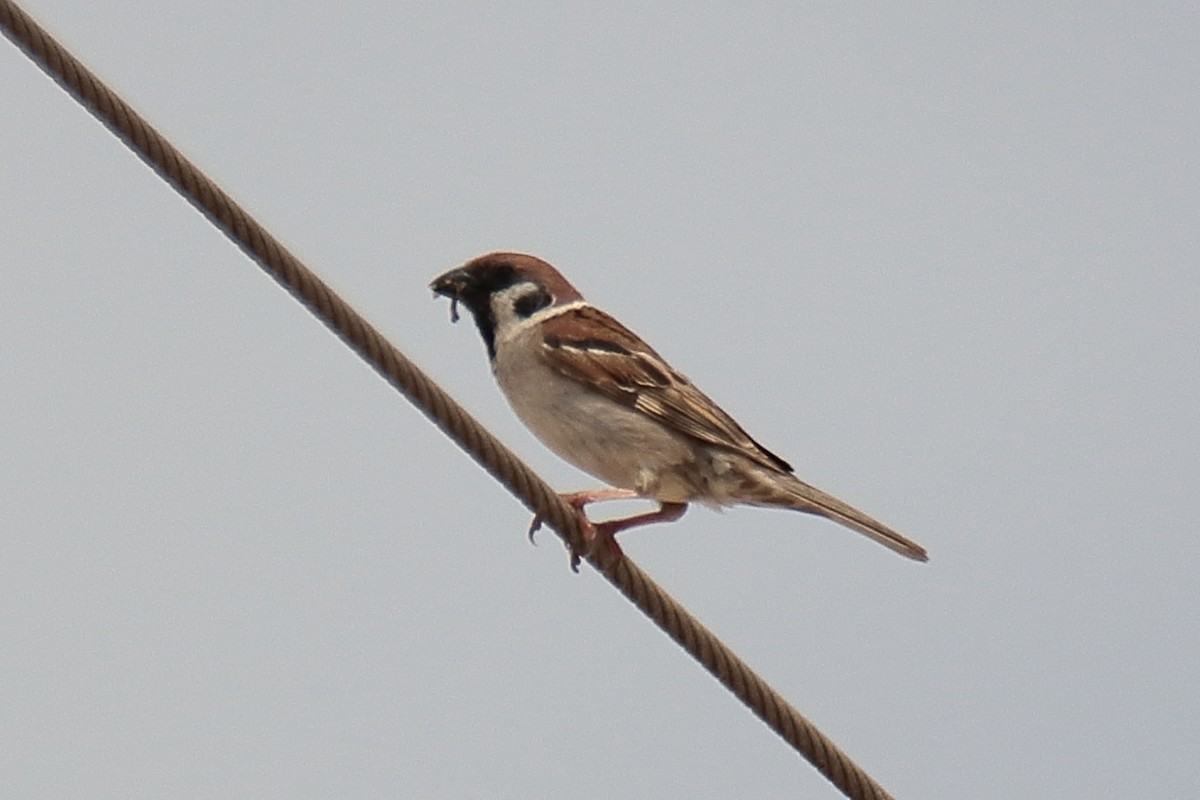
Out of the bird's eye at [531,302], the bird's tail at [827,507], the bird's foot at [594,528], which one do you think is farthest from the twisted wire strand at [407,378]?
the bird's eye at [531,302]

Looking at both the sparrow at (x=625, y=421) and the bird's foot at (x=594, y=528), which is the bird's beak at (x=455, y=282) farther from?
the bird's foot at (x=594, y=528)

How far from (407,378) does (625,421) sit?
9.19 feet

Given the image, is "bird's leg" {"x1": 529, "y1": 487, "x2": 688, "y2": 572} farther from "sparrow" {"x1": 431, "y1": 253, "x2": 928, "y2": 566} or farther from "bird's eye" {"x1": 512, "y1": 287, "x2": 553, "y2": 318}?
"bird's eye" {"x1": 512, "y1": 287, "x2": 553, "y2": 318}

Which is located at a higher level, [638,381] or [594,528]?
[638,381]

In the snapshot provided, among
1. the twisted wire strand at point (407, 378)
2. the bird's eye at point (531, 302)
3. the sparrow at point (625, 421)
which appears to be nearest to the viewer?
the twisted wire strand at point (407, 378)

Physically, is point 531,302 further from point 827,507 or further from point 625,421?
point 827,507

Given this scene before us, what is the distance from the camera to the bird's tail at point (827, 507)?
8.16 meters

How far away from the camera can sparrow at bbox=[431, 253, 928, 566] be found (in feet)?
29.7

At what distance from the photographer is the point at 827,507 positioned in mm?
8656

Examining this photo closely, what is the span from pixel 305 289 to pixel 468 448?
2.45ft

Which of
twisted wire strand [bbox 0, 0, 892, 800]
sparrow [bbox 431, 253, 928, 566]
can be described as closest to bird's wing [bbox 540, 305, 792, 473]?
sparrow [bbox 431, 253, 928, 566]

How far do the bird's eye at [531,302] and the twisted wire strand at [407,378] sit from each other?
250 centimetres

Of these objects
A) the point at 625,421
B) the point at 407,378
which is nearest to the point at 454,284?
the point at 625,421

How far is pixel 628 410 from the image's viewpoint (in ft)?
30.2
